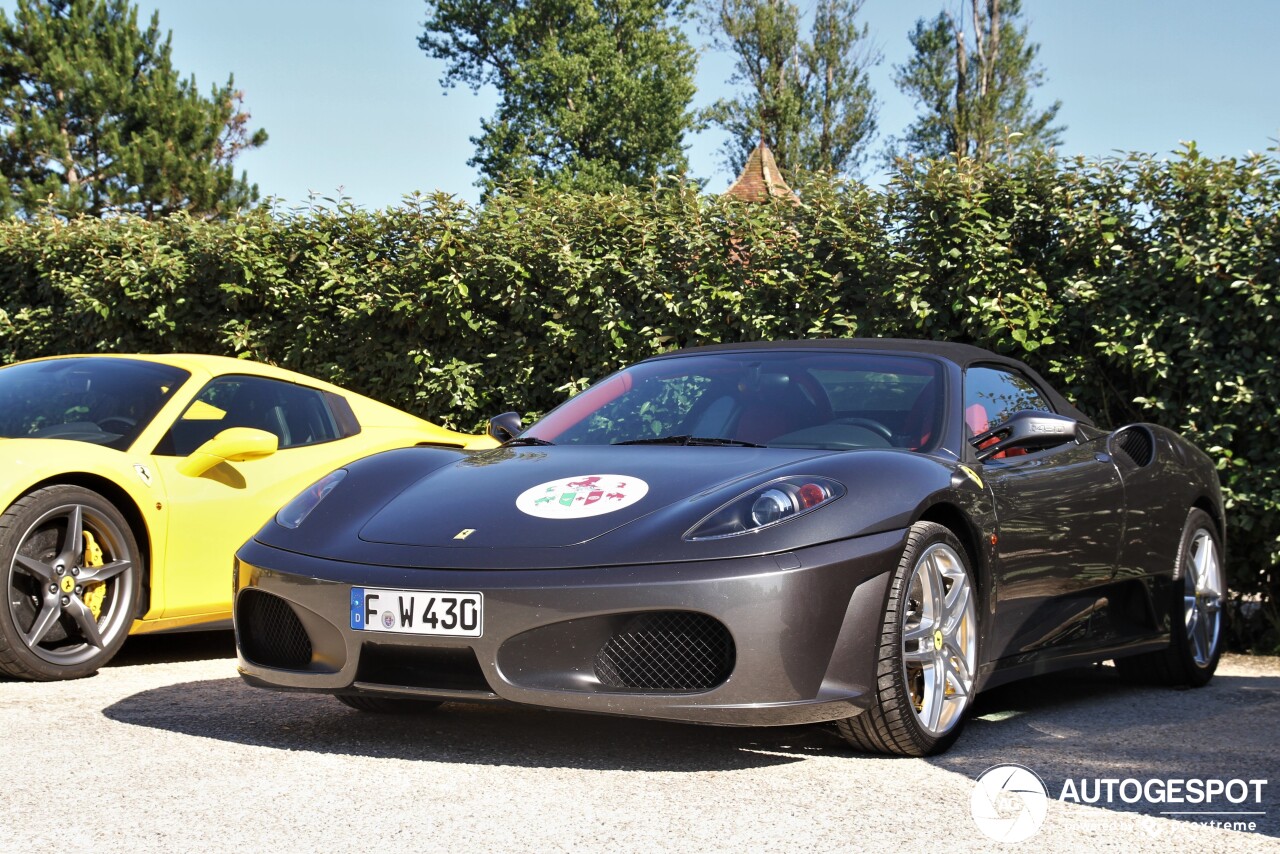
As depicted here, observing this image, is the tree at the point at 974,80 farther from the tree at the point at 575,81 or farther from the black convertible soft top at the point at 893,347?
the black convertible soft top at the point at 893,347

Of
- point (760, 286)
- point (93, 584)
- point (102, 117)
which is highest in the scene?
point (102, 117)

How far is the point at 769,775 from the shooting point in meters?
3.71

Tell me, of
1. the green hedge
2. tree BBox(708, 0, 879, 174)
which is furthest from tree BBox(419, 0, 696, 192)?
the green hedge

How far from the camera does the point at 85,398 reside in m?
6.09

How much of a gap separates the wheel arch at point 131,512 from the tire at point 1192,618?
157 inches

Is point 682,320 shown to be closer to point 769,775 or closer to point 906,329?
point 906,329

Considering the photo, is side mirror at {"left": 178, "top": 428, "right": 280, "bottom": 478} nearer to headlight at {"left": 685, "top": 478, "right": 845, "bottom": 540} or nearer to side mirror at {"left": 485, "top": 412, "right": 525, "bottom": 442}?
side mirror at {"left": 485, "top": 412, "right": 525, "bottom": 442}

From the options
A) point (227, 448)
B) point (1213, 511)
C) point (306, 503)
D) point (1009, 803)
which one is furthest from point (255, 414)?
point (1213, 511)

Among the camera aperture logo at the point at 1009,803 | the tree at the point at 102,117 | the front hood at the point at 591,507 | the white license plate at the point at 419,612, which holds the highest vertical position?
the tree at the point at 102,117

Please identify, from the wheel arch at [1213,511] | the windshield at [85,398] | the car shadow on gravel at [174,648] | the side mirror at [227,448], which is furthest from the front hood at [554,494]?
the wheel arch at [1213,511]

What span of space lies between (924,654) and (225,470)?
10.7 feet

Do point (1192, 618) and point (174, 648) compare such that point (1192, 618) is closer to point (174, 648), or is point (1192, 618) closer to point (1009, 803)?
point (1009, 803)

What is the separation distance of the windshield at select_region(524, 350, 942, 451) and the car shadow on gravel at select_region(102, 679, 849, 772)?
0.92 metres

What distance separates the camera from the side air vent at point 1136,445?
18.3 feet
